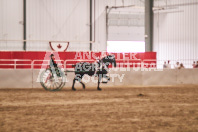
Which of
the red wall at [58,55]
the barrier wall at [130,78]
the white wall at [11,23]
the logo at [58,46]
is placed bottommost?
the barrier wall at [130,78]

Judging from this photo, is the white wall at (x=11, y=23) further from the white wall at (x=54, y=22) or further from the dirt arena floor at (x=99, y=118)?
the dirt arena floor at (x=99, y=118)

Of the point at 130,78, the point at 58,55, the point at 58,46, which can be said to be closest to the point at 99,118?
the point at 130,78

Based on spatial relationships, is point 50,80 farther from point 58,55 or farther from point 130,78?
point 58,55

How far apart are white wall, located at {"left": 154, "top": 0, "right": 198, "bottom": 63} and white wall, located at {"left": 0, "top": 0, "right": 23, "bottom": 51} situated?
40.5 feet

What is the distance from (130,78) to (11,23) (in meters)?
11.5

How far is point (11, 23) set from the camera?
27.8m

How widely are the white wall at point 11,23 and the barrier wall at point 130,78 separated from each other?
31.0ft

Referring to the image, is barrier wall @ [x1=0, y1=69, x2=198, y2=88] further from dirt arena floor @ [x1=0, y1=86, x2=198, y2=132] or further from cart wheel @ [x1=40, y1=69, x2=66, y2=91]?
dirt arena floor @ [x1=0, y1=86, x2=198, y2=132]

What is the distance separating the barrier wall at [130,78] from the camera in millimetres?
18688

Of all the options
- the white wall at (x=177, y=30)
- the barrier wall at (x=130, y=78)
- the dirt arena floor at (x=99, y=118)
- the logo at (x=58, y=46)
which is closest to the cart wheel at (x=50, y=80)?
the barrier wall at (x=130, y=78)

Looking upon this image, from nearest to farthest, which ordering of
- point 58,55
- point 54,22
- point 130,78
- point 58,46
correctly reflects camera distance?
point 130,78
point 58,55
point 58,46
point 54,22

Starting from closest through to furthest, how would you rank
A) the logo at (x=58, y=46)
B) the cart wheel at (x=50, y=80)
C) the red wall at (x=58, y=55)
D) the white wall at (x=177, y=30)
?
the cart wheel at (x=50, y=80) → the red wall at (x=58, y=55) → the logo at (x=58, y=46) → the white wall at (x=177, y=30)

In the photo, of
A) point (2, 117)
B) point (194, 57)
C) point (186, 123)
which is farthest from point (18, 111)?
point (194, 57)

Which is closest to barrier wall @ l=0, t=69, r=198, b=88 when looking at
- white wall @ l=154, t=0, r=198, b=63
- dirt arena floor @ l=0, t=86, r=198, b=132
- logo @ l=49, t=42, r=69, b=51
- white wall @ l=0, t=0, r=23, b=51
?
dirt arena floor @ l=0, t=86, r=198, b=132
